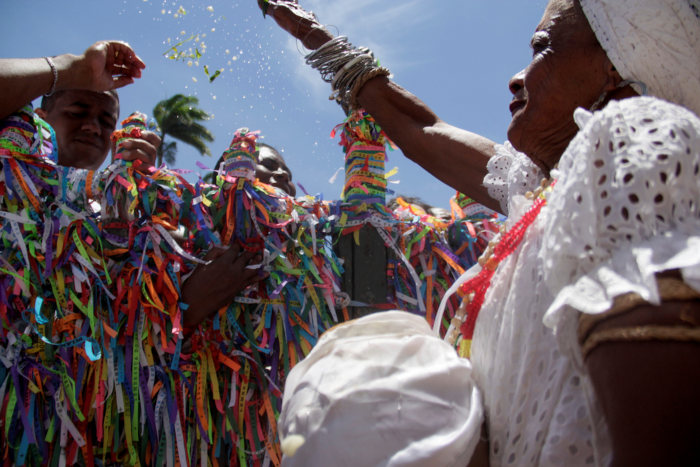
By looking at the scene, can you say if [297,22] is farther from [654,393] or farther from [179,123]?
[179,123]

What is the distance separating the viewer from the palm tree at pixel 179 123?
1711 centimetres

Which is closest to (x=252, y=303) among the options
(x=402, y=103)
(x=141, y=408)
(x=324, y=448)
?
(x=141, y=408)

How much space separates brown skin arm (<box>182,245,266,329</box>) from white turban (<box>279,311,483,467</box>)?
1527 mm

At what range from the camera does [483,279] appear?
1.08m

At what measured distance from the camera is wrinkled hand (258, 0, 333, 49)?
2441mm

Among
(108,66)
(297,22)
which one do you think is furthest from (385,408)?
(108,66)

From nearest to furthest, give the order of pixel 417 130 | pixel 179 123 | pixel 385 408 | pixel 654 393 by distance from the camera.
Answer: pixel 654 393 < pixel 385 408 < pixel 417 130 < pixel 179 123

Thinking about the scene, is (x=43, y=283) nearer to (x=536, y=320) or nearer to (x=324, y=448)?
→ (x=324, y=448)

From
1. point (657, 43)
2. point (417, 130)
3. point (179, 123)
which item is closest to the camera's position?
point (657, 43)

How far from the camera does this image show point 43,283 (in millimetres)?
2285

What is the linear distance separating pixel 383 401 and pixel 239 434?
170 centimetres

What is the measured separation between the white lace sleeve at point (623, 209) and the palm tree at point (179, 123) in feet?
55.6

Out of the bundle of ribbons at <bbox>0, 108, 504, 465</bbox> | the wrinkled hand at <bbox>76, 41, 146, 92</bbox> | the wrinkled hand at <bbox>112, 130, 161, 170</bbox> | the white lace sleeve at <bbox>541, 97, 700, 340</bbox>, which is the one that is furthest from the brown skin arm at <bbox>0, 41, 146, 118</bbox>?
the white lace sleeve at <bbox>541, 97, 700, 340</bbox>

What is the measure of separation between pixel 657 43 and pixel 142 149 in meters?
2.18
